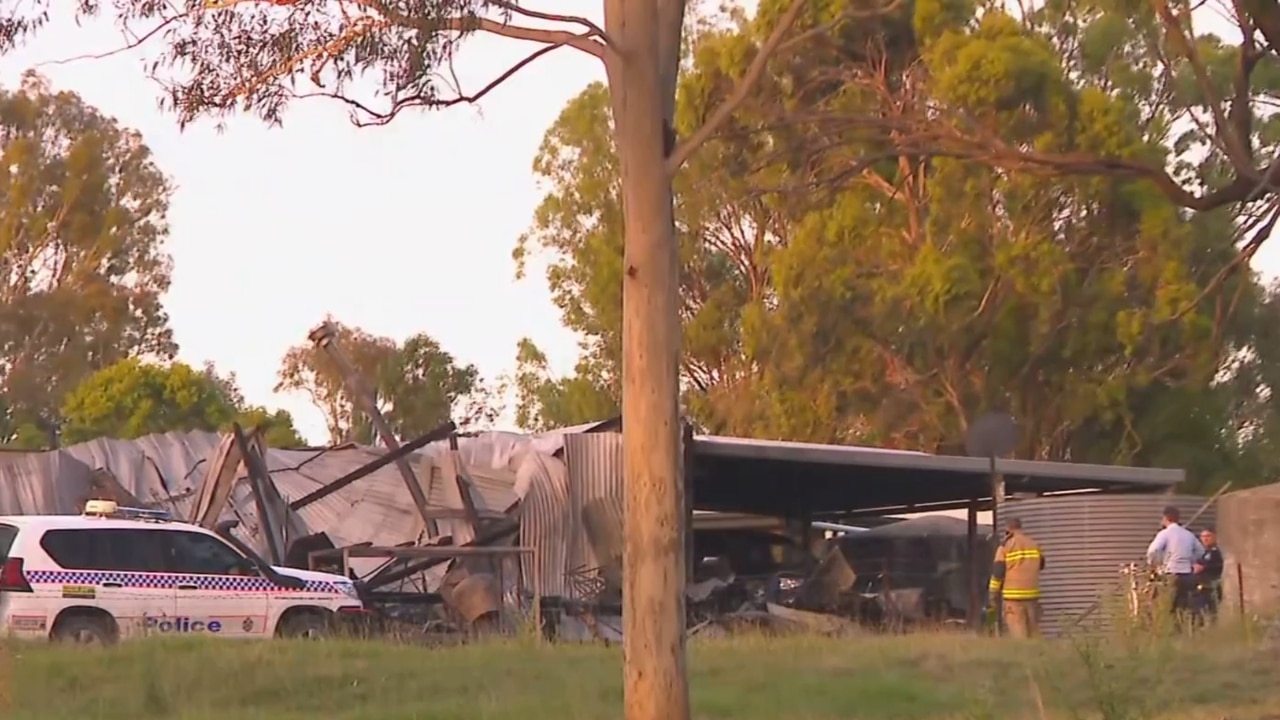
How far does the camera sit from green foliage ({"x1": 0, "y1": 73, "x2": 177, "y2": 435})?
53.1 meters

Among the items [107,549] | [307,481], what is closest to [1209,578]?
[307,481]

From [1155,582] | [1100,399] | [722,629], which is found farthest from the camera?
[1100,399]

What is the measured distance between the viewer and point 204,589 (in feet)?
67.5

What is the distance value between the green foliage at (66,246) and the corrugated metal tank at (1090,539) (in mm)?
33098

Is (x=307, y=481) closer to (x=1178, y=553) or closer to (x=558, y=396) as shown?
(x=1178, y=553)

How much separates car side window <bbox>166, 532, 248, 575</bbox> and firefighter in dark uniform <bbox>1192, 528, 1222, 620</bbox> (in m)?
10.8

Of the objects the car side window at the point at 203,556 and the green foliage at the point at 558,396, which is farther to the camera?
the green foliage at the point at 558,396

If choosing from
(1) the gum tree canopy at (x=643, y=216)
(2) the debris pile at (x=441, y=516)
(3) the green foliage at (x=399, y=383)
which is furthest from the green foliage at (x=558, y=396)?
(1) the gum tree canopy at (x=643, y=216)

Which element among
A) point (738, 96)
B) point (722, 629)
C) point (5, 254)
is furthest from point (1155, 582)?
point (5, 254)

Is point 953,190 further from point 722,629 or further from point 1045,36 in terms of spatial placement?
point 722,629

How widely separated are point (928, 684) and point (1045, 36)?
1011 inches

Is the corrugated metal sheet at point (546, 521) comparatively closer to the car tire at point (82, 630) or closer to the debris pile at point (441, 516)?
the debris pile at point (441, 516)

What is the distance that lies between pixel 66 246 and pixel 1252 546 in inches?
1538

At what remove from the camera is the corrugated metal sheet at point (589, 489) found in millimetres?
25562
